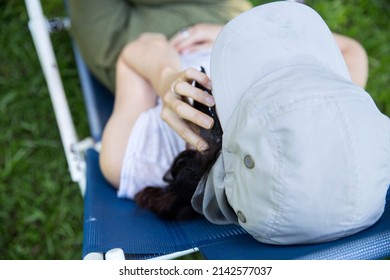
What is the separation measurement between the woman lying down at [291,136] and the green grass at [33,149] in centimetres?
106

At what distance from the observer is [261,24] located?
2.59ft

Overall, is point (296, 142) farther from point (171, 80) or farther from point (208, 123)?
point (171, 80)

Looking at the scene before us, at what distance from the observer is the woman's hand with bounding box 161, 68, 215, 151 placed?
2.90 feet

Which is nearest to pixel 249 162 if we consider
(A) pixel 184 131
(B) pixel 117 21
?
(A) pixel 184 131

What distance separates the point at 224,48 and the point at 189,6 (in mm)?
823

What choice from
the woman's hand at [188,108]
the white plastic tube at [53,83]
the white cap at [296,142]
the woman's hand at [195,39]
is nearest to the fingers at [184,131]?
the woman's hand at [188,108]

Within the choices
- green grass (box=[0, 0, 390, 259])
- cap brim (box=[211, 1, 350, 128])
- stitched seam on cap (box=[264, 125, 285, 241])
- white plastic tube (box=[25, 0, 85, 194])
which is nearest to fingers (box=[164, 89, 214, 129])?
cap brim (box=[211, 1, 350, 128])

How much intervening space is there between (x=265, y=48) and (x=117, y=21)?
33.7 inches

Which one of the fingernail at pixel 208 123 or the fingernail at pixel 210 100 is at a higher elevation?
the fingernail at pixel 210 100

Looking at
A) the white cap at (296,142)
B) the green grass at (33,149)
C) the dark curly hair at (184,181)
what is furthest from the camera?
the green grass at (33,149)

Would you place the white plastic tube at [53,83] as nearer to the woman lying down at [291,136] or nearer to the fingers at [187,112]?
the fingers at [187,112]

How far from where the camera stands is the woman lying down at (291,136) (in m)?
0.65
